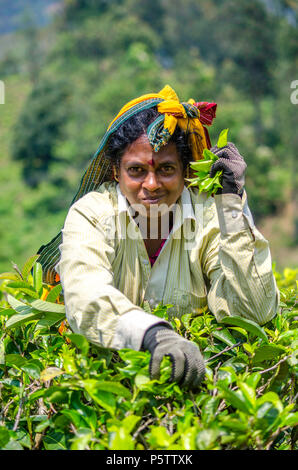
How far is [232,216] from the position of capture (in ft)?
5.01

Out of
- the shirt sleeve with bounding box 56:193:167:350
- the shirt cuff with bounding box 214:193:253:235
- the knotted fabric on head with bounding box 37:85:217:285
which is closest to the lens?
the shirt sleeve with bounding box 56:193:167:350

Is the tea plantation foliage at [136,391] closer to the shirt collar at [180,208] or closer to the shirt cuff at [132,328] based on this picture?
the shirt cuff at [132,328]

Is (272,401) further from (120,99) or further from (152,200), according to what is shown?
(120,99)

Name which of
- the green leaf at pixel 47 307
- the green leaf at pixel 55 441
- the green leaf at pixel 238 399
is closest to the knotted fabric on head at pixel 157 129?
the green leaf at pixel 47 307

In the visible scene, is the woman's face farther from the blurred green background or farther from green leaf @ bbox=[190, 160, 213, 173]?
the blurred green background

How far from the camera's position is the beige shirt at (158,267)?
4.35 feet

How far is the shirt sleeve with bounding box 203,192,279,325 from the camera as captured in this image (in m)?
1.51

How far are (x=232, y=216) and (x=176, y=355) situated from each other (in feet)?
1.58

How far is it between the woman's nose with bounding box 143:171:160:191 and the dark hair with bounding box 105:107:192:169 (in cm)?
12

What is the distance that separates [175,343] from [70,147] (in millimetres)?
17215

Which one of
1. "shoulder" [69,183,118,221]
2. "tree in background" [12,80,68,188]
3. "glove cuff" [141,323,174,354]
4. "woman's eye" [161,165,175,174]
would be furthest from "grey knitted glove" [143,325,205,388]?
"tree in background" [12,80,68,188]

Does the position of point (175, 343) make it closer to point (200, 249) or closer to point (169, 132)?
point (200, 249)

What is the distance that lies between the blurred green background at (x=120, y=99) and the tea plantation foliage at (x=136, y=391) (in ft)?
35.7

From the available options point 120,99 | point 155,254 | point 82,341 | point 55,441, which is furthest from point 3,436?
point 120,99
